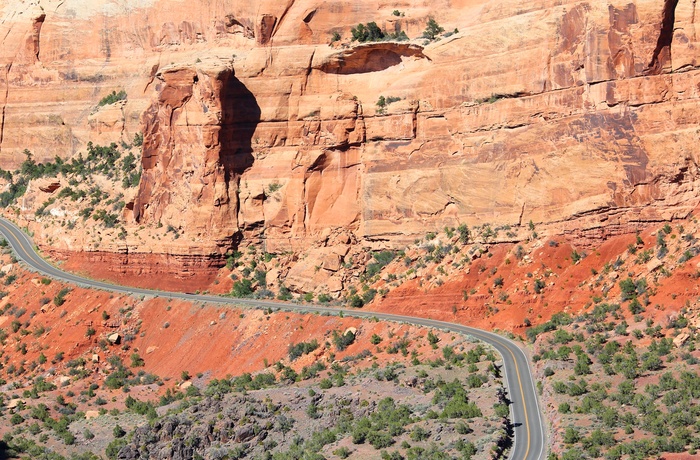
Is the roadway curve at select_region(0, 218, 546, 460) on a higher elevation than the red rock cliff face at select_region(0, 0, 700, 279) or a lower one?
lower

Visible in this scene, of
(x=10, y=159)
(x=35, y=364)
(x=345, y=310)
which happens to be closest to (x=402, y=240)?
(x=345, y=310)

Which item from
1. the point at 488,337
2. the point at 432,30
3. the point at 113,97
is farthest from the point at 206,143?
the point at 488,337

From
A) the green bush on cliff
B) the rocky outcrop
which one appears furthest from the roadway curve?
the green bush on cliff

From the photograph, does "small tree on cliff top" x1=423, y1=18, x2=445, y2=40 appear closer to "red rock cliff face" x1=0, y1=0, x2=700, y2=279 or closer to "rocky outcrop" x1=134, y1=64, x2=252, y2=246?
"red rock cliff face" x1=0, y1=0, x2=700, y2=279

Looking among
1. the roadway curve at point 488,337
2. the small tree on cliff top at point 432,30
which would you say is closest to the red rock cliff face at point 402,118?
the small tree on cliff top at point 432,30

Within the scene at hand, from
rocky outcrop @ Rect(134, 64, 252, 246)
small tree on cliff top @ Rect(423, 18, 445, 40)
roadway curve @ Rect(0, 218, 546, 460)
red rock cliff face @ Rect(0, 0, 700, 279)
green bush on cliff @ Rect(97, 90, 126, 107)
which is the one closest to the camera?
roadway curve @ Rect(0, 218, 546, 460)
